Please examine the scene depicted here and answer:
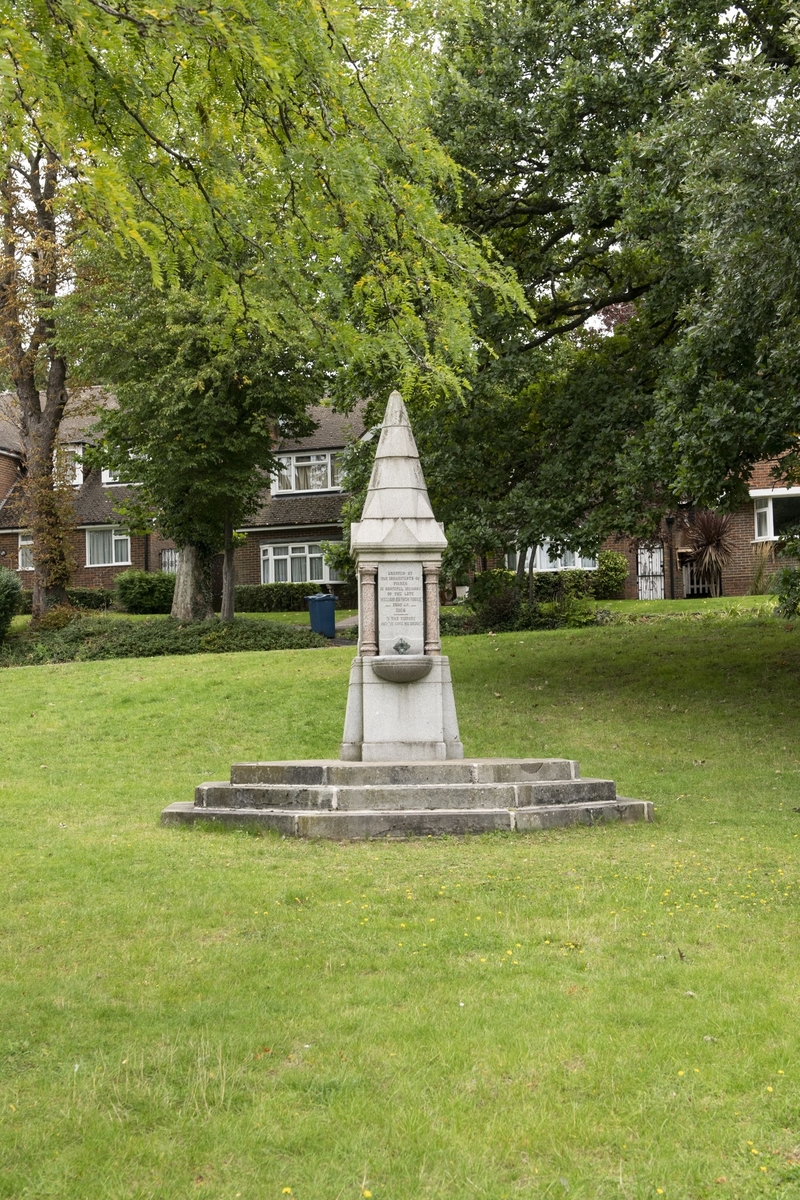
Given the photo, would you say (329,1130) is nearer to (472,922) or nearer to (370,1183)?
(370,1183)

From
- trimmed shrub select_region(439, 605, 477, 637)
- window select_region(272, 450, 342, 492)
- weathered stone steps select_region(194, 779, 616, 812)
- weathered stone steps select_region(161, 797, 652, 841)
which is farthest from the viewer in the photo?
window select_region(272, 450, 342, 492)

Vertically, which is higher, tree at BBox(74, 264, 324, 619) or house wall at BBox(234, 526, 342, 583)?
tree at BBox(74, 264, 324, 619)

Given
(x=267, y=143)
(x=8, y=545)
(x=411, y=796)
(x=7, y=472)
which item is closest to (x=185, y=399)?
(x=411, y=796)

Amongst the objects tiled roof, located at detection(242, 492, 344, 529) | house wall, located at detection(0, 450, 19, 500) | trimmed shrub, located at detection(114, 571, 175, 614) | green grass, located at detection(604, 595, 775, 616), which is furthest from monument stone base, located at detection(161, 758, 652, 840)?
house wall, located at detection(0, 450, 19, 500)

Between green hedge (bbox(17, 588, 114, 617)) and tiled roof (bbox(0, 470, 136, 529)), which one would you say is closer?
green hedge (bbox(17, 588, 114, 617))

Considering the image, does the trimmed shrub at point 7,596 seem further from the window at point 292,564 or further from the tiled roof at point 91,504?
the tiled roof at point 91,504

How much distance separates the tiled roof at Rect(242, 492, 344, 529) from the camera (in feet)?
135

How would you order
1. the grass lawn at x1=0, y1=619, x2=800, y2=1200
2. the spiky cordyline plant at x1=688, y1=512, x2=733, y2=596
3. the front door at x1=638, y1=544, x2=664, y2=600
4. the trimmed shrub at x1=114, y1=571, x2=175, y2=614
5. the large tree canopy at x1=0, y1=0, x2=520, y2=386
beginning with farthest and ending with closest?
the trimmed shrub at x1=114, y1=571, x2=175, y2=614 < the front door at x1=638, y1=544, x2=664, y2=600 < the spiky cordyline plant at x1=688, y1=512, x2=733, y2=596 < the large tree canopy at x1=0, y1=0, x2=520, y2=386 < the grass lawn at x1=0, y1=619, x2=800, y2=1200

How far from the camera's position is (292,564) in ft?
138

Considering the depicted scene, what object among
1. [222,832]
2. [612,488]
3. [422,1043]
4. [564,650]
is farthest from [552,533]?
[422,1043]

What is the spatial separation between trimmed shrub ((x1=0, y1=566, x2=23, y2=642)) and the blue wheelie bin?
7674 millimetres

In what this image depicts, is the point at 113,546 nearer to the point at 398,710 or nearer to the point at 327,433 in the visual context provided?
the point at 327,433

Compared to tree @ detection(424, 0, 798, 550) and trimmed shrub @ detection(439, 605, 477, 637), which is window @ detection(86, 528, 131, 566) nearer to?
trimmed shrub @ detection(439, 605, 477, 637)

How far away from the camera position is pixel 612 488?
18578mm
